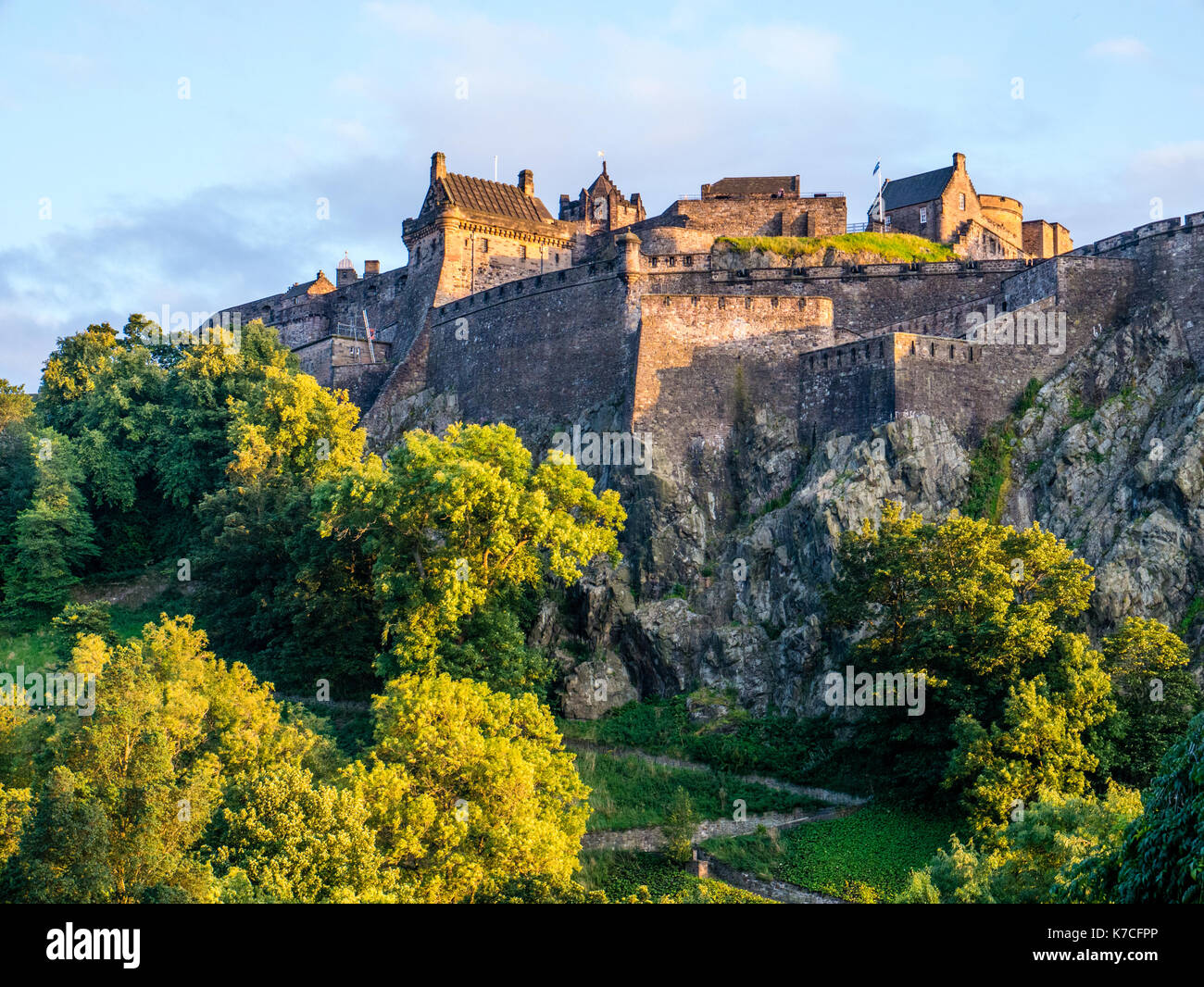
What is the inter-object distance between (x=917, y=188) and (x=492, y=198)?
58.0 ft

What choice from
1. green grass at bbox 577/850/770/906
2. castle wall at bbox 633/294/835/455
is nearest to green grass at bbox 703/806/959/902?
green grass at bbox 577/850/770/906

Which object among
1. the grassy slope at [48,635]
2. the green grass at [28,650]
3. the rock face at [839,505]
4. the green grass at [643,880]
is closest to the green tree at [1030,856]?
the green grass at [643,880]

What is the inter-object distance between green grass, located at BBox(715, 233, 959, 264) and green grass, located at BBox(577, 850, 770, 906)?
1007 inches

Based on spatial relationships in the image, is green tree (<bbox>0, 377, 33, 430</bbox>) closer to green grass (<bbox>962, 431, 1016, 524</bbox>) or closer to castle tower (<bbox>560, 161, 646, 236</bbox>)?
castle tower (<bbox>560, 161, 646, 236</bbox>)

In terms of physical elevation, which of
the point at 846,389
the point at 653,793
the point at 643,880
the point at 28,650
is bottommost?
the point at 643,880

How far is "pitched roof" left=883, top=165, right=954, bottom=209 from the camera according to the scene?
2341 inches

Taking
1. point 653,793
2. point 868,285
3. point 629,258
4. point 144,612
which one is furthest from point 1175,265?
point 144,612

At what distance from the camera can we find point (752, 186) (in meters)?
59.8

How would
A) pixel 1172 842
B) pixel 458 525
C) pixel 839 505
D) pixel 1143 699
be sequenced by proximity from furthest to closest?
pixel 839 505 → pixel 458 525 → pixel 1143 699 → pixel 1172 842

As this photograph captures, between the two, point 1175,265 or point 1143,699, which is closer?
point 1143,699

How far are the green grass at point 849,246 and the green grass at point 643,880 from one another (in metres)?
25.6

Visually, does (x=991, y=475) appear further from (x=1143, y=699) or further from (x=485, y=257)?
(x=485, y=257)

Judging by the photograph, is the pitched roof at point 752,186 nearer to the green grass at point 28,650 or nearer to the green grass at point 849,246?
the green grass at point 849,246
